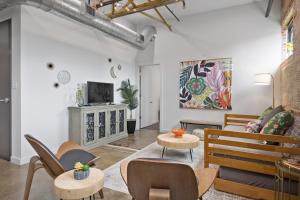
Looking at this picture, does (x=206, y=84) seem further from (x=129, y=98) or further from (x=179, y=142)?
(x=179, y=142)

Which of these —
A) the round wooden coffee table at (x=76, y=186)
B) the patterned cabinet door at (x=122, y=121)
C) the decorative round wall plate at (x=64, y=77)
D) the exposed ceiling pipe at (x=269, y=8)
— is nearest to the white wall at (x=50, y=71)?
the decorative round wall plate at (x=64, y=77)

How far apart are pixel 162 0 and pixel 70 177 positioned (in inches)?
131

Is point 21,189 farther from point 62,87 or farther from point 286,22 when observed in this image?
point 286,22

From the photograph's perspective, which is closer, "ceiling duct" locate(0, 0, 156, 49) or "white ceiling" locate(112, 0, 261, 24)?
"ceiling duct" locate(0, 0, 156, 49)

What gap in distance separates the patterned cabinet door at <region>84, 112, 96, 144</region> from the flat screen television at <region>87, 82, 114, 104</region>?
0.42m

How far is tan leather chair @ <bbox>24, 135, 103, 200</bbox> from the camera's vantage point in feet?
5.90

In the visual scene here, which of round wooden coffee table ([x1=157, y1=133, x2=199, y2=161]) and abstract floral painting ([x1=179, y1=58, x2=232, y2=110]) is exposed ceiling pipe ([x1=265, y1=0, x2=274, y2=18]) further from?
round wooden coffee table ([x1=157, y1=133, x2=199, y2=161])

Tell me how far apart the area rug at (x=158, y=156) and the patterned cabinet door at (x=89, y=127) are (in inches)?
43.3

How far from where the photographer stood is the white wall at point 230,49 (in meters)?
4.56

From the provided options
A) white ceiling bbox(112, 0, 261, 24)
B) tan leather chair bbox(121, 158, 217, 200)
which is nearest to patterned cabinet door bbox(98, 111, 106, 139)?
white ceiling bbox(112, 0, 261, 24)

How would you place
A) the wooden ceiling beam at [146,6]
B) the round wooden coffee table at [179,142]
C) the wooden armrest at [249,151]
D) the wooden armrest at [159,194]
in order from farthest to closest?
the wooden ceiling beam at [146,6] < the round wooden coffee table at [179,142] < the wooden armrest at [249,151] < the wooden armrest at [159,194]

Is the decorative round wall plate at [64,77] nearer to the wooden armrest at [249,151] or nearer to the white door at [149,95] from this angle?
the white door at [149,95]

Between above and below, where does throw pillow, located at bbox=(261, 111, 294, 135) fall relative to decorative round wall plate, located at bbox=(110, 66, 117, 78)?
below

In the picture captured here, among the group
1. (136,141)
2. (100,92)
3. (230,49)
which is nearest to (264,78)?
(230,49)
